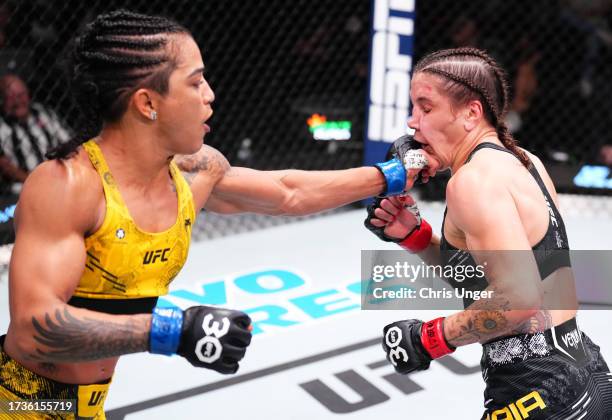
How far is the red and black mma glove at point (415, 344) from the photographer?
2080mm

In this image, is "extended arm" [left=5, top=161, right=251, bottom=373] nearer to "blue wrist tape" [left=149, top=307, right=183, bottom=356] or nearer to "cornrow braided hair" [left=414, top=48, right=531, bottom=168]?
"blue wrist tape" [left=149, top=307, right=183, bottom=356]

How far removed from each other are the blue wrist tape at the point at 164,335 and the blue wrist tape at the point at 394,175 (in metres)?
0.99

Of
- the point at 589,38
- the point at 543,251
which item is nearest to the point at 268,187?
the point at 543,251

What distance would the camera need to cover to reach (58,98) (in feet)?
15.7

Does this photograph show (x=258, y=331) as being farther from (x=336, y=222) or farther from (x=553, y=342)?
(x=553, y=342)

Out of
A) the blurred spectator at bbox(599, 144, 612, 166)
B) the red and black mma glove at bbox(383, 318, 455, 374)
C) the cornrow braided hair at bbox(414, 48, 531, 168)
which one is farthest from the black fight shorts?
the blurred spectator at bbox(599, 144, 612, 166)

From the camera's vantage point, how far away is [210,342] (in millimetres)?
1796

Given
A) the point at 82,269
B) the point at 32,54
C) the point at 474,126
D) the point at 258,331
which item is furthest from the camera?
the point at 32,54

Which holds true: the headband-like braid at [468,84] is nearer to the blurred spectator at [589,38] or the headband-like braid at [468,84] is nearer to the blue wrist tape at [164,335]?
the blue wrist tape at [164,335]

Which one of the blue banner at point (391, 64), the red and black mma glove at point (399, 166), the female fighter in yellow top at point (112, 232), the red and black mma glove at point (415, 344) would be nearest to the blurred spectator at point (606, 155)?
the blue banner at point (391, 64)

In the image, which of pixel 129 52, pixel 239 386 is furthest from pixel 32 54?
pixel 129 52

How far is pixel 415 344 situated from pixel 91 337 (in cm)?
78

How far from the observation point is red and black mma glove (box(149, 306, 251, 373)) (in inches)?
70.4

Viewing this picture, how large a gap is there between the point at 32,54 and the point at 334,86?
1.85m
